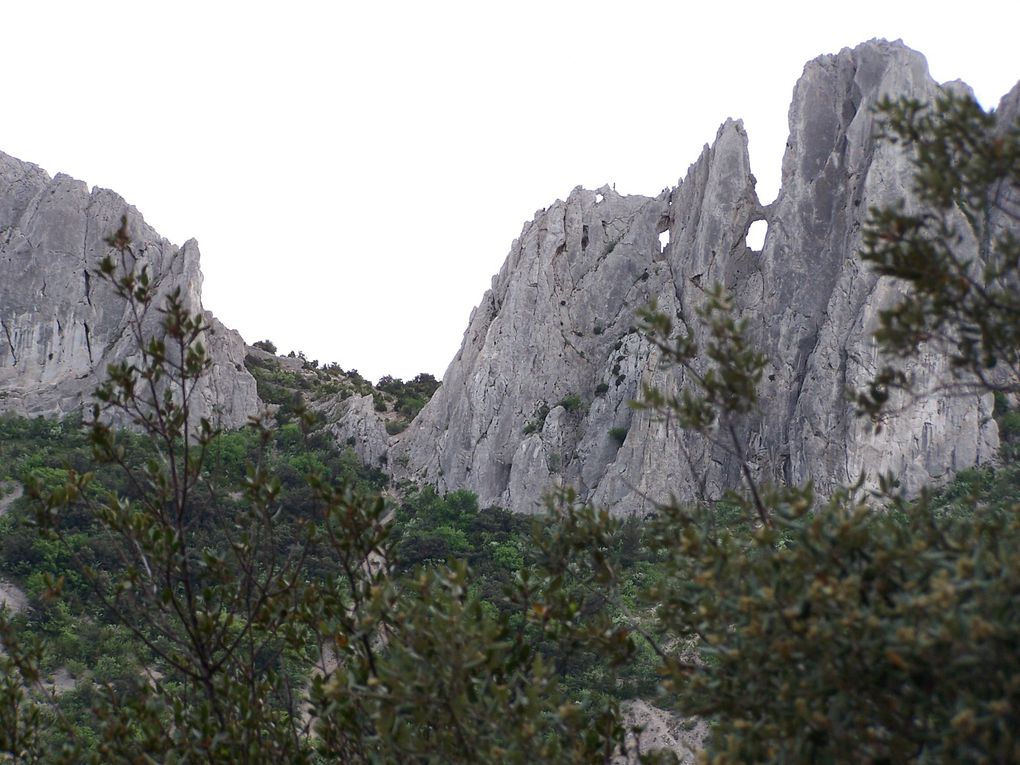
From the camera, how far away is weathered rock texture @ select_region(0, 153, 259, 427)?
56094 millimetres

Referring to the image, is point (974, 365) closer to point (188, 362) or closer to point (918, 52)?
point (188, 362)

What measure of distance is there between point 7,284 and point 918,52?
53.1m

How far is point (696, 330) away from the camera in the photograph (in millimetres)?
49375

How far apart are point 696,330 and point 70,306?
37.5 m

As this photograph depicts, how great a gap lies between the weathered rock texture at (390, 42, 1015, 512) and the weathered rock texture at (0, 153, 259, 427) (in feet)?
42.9

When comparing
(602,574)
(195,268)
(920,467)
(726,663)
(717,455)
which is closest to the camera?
(726,663)

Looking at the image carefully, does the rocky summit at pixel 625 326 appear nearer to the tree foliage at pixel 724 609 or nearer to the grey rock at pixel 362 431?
the grey rock at pixel 362 431

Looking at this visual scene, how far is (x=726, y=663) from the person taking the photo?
4656mm

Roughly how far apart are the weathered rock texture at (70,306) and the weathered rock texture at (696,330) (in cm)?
1308

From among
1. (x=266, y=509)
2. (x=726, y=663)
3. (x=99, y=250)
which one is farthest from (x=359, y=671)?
(x=99, y=250)

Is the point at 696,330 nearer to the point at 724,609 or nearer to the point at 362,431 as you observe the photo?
the point at 362,431

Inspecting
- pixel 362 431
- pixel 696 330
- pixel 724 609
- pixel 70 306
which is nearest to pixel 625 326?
pixel 696 330

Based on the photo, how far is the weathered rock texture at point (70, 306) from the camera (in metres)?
56.1

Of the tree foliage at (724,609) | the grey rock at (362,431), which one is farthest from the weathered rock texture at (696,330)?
the tree foliage at (724,609)
